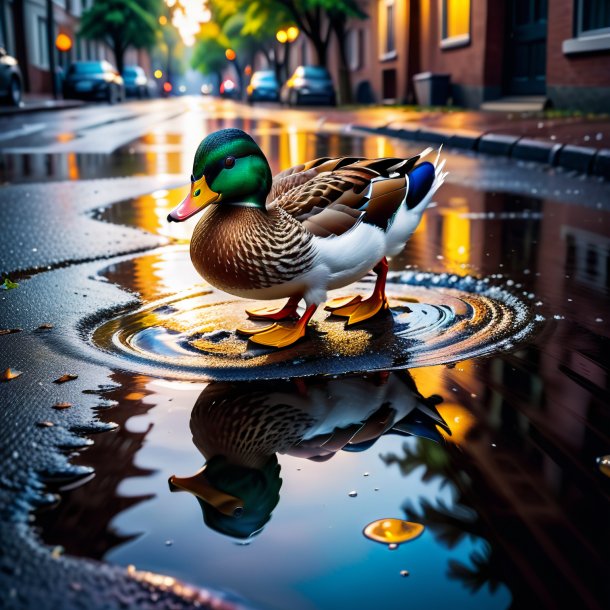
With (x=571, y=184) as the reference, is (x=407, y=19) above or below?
above

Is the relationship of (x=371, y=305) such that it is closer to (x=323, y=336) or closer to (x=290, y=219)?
(x=323, y=336)

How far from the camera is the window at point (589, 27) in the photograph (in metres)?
14.7

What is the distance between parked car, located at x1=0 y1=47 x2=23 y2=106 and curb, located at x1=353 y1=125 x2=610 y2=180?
11455mm

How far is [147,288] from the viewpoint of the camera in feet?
13.1

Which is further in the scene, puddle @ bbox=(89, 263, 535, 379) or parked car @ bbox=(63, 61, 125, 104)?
parked car @ bbox=(63, 61, 125, 104)

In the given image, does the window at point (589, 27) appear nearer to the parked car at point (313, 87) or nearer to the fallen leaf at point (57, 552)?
the fallen leaf at point (57, 552)

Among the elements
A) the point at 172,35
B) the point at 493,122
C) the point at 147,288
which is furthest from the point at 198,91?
the point at 147,288

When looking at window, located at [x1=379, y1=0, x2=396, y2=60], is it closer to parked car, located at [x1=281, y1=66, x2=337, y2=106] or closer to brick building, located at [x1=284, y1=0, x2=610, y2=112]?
brick building, located at [x1=284, y1=0, x2=610, y2=112]

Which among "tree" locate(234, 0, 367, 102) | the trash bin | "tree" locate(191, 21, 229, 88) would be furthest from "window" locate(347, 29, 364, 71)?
"tree" locate(191, 21, 229, 88)

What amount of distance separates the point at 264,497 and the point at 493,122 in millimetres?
12820

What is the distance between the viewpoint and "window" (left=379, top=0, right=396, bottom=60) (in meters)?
28.9

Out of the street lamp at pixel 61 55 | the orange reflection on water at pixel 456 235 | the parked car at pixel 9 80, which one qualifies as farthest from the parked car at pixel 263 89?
the orange reflection on water at pixel 456 235

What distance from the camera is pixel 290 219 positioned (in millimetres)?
2865

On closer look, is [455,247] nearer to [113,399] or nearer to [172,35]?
[113,399]
